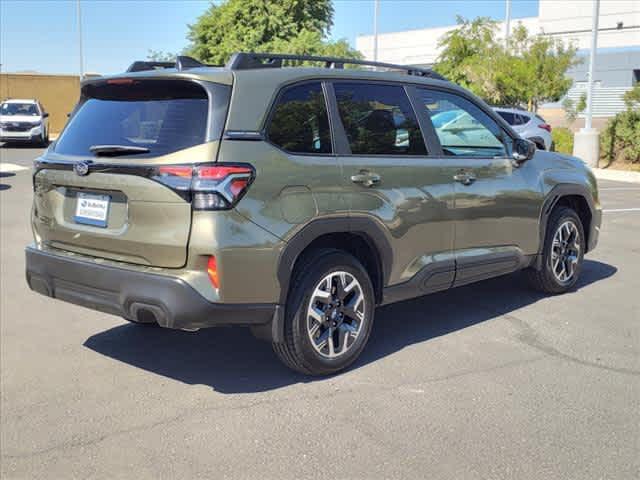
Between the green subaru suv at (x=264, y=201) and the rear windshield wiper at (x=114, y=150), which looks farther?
the rear windshield wiper at (x=114, y=150)

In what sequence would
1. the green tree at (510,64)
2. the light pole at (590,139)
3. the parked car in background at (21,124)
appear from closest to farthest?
the light pole at (590,139), the green tree at (510,64), the parked car in background at (21,124)

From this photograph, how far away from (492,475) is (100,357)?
2.84 m

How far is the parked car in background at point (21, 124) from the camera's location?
1102 inches

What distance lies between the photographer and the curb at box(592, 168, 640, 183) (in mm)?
18469

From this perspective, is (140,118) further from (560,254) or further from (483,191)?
(560,254)

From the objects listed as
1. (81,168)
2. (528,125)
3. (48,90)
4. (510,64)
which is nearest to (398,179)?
(81,168)

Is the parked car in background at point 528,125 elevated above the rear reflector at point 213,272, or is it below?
above

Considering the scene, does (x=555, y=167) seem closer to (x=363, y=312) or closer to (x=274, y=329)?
(x=363, y=312)

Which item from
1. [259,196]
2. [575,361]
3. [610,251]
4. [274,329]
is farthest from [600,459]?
[610,251]

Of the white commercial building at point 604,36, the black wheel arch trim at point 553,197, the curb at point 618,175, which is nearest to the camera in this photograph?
the black wheel arch trim at point 553,197

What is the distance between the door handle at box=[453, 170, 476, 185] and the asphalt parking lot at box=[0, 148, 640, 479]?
1.11 m

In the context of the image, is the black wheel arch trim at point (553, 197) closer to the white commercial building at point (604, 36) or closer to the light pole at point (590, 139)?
the light pole at point (590, 139)

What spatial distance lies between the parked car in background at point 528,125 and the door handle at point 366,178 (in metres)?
15.8

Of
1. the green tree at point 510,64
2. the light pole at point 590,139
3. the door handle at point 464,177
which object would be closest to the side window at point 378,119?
the door handle at point 464,177
